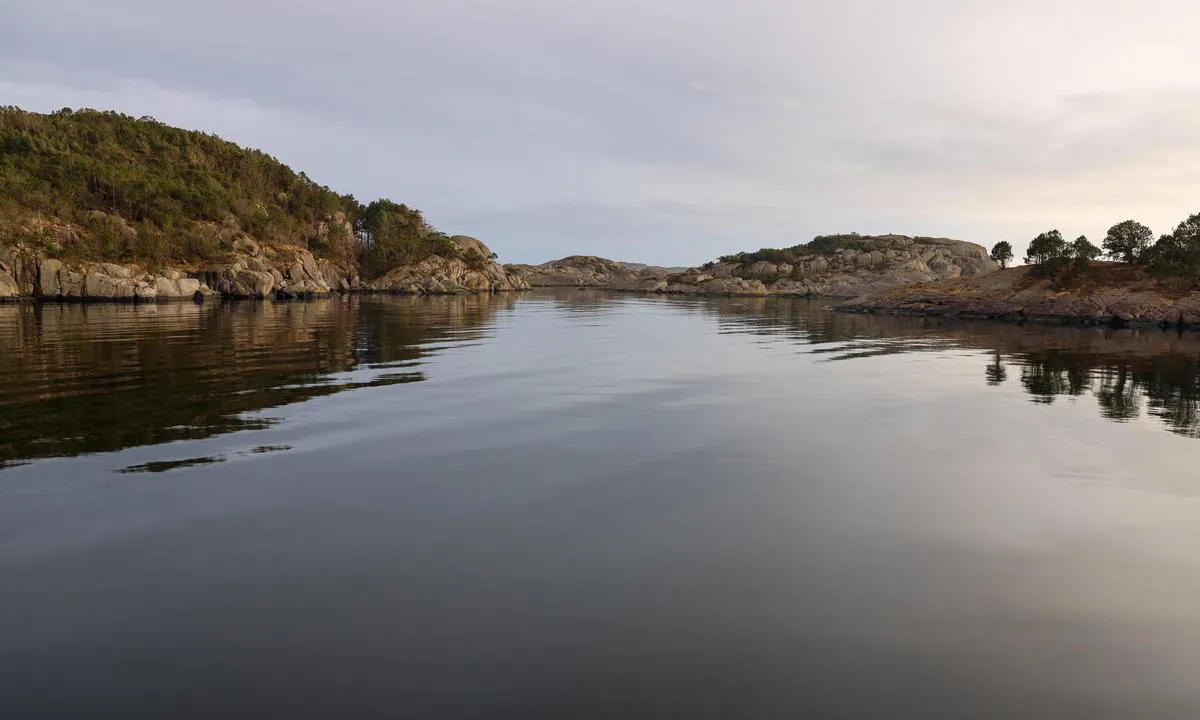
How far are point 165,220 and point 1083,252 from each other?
151m

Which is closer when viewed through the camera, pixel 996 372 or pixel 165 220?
pixel 996 372

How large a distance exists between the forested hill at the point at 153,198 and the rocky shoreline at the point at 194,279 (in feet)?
17.9

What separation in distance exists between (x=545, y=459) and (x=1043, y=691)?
9.07 m

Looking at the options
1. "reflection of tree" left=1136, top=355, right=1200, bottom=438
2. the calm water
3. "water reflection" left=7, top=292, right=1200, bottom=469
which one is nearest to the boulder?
"water reflection" left=7, top=292, right=1200, bottom=469

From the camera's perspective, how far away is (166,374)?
Result: 23.0 metres

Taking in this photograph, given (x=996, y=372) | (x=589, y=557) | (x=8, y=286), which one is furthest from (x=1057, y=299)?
(x=8, y=286)

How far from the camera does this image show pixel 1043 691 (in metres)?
5.54

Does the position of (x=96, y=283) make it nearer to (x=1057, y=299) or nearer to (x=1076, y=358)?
(x=1076, y=358)

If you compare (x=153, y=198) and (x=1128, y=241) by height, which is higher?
(x=153, y=198)

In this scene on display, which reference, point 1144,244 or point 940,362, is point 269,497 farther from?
point 1144,244

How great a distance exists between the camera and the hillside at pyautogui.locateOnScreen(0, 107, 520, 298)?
295ft

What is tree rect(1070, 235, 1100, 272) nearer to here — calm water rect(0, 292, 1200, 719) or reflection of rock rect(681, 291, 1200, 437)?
reflection of rock rect(681, 291, 1200, 437)

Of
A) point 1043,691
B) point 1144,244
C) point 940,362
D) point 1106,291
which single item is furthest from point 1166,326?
point 1043,691

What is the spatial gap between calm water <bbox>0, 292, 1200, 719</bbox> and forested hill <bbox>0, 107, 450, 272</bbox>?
338 ft
